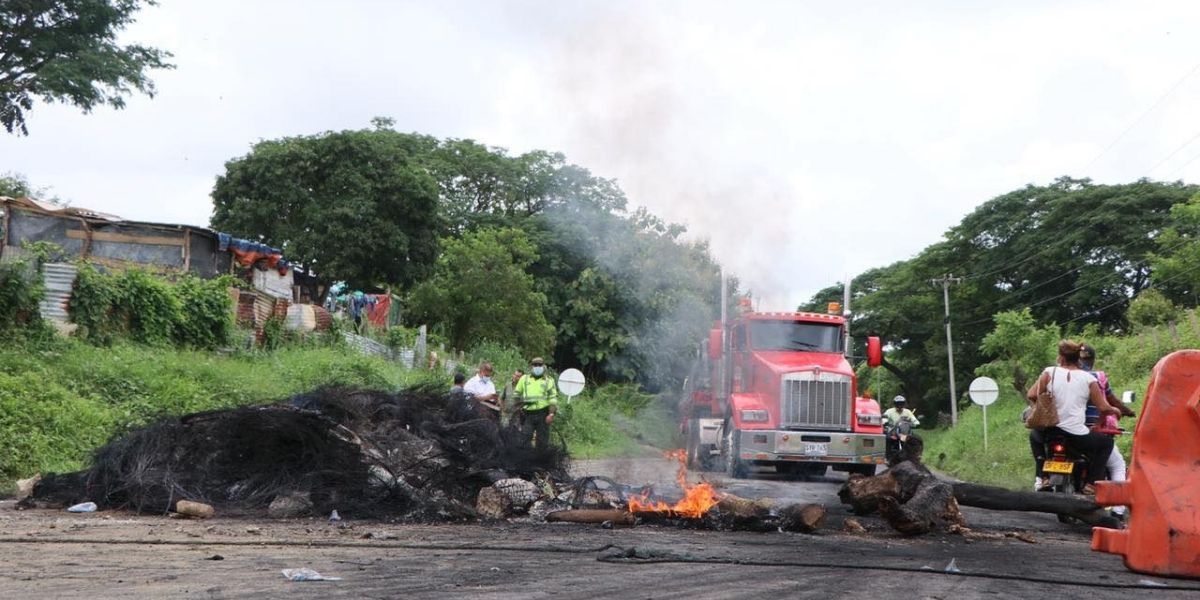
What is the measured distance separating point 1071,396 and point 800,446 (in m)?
9.23

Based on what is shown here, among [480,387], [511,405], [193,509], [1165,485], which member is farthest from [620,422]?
[1165,485]

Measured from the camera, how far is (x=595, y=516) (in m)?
11.2

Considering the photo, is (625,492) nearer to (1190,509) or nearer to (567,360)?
(1190,509)

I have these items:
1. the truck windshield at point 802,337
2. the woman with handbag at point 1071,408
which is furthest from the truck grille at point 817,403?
the woman with handbag at point 1071,408

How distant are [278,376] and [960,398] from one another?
Result: 144 feet

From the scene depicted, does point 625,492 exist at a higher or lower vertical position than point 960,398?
lower

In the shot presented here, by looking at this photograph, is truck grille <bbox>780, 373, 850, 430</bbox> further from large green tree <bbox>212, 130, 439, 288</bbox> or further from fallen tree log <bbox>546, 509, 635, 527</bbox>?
large green tree <bbox>212, 130, 439, 288</bbox>

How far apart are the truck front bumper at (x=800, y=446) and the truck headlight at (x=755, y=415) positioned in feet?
0.97

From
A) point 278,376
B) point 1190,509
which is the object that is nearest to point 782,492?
point 1190,509

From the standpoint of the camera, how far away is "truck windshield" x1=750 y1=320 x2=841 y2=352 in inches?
859

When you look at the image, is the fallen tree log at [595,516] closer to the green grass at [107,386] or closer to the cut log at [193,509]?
the cut log at [193,509]

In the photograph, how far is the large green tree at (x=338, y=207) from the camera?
40.7 meters

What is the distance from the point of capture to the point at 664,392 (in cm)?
3145

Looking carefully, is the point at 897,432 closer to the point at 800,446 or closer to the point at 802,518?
the point at 800,446
